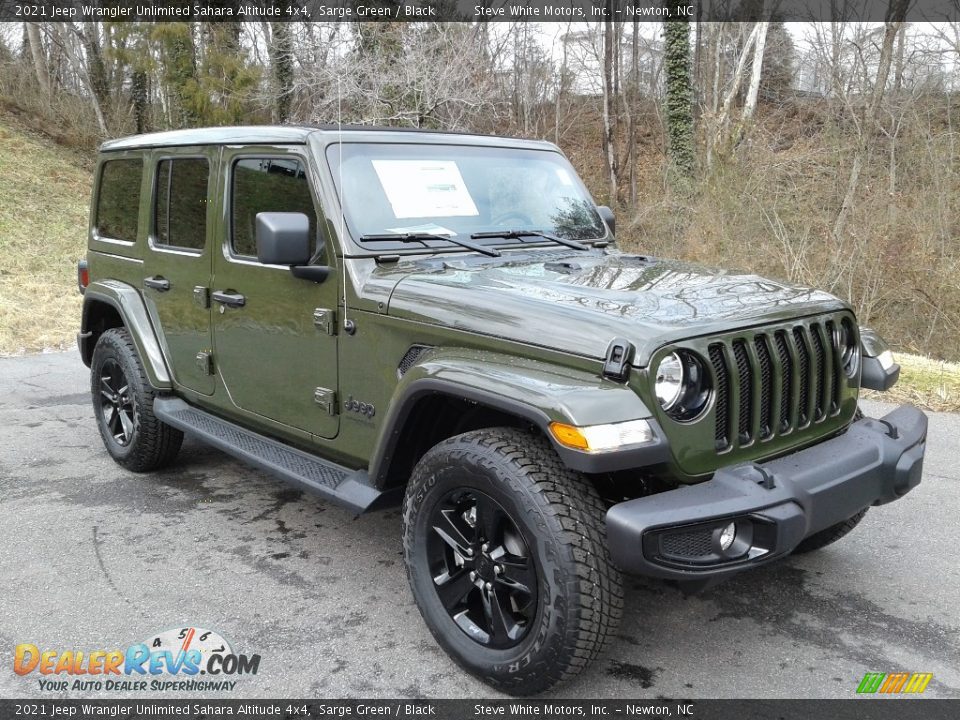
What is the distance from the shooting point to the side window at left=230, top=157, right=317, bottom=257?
11.9ft

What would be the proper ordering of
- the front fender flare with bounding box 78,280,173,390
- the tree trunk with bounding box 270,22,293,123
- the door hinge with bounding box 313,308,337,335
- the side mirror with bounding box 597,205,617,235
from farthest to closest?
the tree trunk with bounding box 270,22,293,123, the front fender flare with bounding box 78,280,173,390, the side mirror with bounding box 597,205,617,235, the door hinge with bounding box 313,308,337,335

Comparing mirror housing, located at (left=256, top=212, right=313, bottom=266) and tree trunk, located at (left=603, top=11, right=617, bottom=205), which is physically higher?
tree trunk, located at (left=603, top=11, right=617, bottom=205)

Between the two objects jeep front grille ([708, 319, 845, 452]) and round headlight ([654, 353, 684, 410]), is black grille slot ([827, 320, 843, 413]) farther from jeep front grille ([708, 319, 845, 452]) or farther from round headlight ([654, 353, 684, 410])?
round headlight ([654, 353, 684, 410])

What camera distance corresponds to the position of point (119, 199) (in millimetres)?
5098

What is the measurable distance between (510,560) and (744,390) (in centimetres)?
96

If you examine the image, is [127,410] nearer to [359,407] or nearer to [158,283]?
[158,283]

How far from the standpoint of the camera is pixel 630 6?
1881 centimetres

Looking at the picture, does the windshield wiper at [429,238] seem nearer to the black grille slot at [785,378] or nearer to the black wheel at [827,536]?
the black grille slot at [785,378]

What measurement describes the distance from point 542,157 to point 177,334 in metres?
2.17

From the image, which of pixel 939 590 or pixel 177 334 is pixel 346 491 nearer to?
pixel 177 334

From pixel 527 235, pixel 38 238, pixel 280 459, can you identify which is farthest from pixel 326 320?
pixel 38 238

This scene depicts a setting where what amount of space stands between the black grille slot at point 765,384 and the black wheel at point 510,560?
26.0 inches

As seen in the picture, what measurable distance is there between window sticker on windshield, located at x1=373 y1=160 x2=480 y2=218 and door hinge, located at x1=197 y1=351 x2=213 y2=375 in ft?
4.50

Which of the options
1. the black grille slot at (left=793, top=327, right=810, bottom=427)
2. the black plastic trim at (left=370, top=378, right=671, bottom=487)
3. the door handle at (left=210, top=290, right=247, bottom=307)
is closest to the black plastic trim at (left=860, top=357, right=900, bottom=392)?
the black grille slot at (left=793, top=327, right=810, bottom=427)
